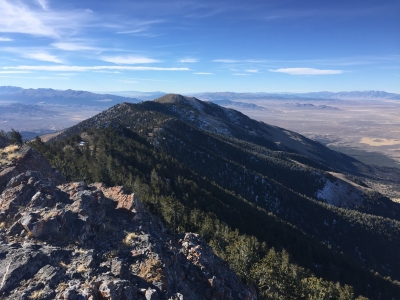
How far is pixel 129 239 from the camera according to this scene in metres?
25.7

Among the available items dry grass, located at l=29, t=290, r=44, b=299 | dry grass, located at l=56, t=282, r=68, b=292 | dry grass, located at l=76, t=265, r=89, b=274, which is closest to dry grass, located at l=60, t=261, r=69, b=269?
dry grass, located at l=76, t=265, r=89, b=274

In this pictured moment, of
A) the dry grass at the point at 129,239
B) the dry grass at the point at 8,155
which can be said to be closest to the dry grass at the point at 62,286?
the dry grass at the point at 129,239

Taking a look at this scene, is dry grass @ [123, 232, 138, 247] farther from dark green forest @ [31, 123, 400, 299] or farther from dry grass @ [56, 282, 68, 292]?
dark green forest @ [31, 123, 400, 299]

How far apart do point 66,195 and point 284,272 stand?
32392 millimetres

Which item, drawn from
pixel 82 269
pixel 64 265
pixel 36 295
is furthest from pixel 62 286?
Answer: pixel 64 265

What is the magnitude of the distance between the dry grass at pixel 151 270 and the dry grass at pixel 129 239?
3.16 metres

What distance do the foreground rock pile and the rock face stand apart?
0.06 meters

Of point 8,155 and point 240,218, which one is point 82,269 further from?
point 240,218

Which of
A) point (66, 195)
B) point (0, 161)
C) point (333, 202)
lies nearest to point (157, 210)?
point (66, 195)

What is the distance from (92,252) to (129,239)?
13.5ft

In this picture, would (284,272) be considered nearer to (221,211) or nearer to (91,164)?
(221,211)

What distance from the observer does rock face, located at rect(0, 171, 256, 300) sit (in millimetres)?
18844

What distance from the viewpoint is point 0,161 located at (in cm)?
3884

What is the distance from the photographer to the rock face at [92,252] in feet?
61.8
